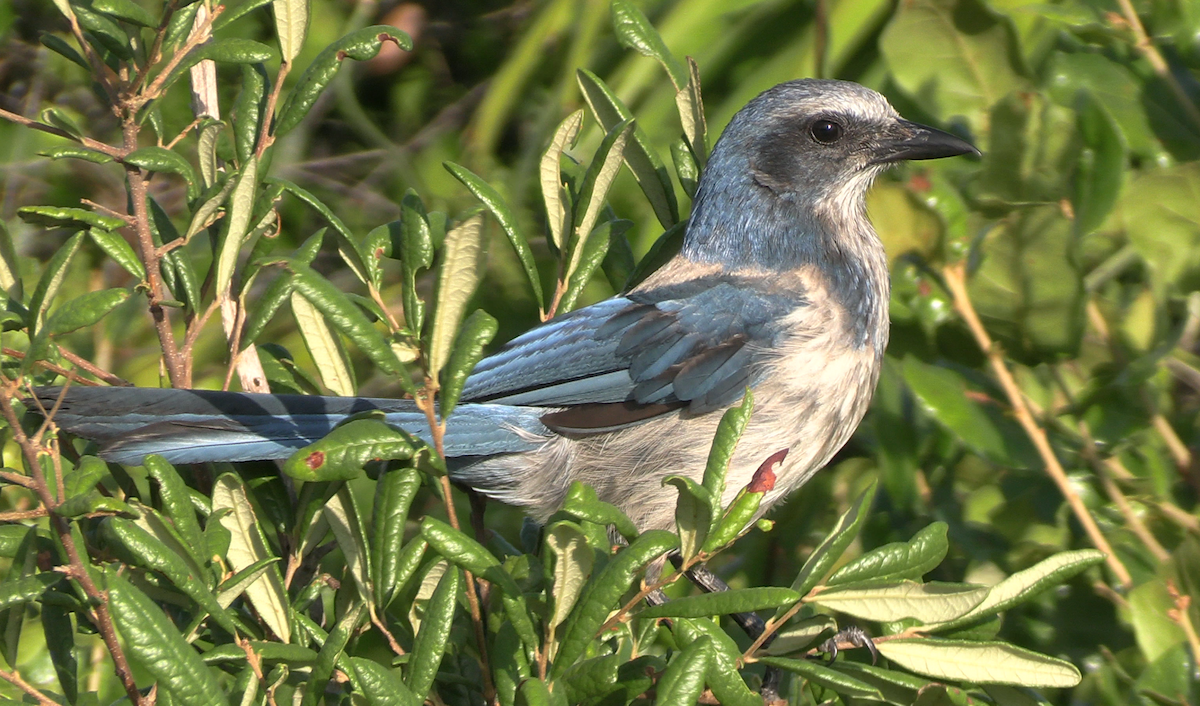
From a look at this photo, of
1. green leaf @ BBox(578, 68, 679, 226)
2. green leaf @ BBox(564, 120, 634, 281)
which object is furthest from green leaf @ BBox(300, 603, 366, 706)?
green leaf @ BBox(578, 68, 679, 226)

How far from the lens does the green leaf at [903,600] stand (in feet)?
6.77

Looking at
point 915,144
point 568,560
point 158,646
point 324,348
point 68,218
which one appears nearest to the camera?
point 158,646

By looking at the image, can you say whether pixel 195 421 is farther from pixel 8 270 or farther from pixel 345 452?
pixel 345 452

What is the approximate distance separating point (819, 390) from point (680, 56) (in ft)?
5.16

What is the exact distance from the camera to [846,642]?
2.35 m

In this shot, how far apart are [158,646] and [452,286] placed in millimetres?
709

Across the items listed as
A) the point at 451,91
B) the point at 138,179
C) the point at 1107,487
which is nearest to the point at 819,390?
the point at 1107,487

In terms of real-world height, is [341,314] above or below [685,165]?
above

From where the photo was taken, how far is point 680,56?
441cm

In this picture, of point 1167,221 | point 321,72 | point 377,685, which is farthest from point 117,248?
point 1167,221

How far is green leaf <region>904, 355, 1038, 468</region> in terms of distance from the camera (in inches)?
110

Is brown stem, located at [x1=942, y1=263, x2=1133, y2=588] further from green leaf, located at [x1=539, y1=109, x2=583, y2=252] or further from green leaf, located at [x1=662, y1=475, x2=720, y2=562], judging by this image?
green leaf, located at [x1=662, y1=475, x2=720, y2=562]

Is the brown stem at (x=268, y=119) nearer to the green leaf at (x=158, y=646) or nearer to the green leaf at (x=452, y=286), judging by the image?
the green leaf at (x=452, y=286)

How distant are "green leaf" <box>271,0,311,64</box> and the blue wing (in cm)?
103
